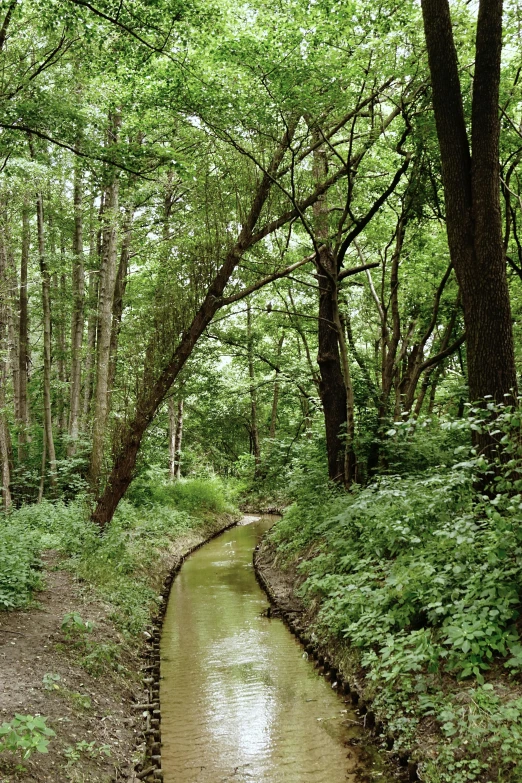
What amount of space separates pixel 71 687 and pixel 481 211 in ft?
21.1

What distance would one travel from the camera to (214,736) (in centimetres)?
507

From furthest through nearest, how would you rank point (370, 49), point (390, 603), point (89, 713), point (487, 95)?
point (370, 49) → point (487, 95) → point (390, 603) → point (89, 713)

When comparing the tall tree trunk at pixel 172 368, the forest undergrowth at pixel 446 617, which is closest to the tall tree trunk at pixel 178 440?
the tall tree trunk at pixel 172 368

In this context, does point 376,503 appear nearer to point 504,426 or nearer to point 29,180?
point 504,426

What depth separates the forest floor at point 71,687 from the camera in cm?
390

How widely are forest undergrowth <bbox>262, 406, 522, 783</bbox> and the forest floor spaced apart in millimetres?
2323

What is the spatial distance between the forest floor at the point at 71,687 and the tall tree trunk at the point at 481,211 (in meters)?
4.50

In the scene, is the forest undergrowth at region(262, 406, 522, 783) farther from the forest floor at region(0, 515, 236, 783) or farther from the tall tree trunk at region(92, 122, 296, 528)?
the tall tree trunk at region(92, 122, 296, 528)

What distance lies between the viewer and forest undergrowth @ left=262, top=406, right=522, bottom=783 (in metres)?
3.84

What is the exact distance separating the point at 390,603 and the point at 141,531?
7.38 meters

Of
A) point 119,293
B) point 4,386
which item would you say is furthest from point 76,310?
point 4,386

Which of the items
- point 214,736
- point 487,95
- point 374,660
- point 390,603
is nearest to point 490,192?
point 487,95

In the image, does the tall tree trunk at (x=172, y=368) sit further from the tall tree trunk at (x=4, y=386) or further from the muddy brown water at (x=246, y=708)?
the tall tree trunk at (x=4, y=386)

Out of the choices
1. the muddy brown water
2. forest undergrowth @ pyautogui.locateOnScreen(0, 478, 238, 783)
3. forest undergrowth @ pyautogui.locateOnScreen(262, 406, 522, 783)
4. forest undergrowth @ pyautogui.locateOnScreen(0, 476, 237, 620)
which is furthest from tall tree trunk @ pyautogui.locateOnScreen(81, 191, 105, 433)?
forest undergrowth @ pyautogui.locateOnScreen(262, 406, 522, 783)
